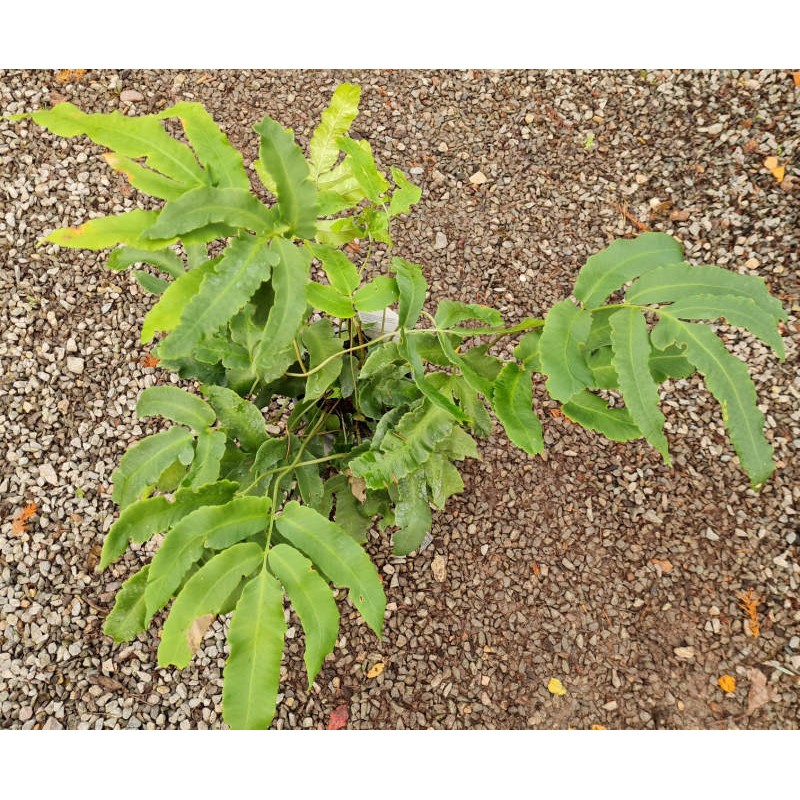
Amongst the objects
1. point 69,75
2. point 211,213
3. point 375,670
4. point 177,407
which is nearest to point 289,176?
point 211,213

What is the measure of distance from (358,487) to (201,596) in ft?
1.72

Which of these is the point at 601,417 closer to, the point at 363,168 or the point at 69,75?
the point at 363,168

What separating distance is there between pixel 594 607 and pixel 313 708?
786 millimetres

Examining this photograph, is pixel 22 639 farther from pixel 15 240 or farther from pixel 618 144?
pixel 618 144

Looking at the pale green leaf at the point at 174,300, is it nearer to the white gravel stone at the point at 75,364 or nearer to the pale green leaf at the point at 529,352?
the pale green leaf at the point at 529,352

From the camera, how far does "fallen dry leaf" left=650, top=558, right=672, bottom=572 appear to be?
1828mm

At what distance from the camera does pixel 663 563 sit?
1.83 metres

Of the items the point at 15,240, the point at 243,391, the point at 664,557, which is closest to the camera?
the point at 243,391

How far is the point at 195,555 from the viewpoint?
39.7 inches

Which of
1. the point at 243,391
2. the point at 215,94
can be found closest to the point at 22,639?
the point at 243,391

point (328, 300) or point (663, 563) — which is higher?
point (328, 300)

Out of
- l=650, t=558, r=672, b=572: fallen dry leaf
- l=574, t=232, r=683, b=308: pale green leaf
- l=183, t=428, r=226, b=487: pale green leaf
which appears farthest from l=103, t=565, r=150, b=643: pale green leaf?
l=650, t=558, r=672, b=572: fallen dry leaf

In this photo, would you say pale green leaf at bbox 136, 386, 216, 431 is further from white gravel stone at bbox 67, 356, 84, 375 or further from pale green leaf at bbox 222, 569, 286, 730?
white gravel stone at bbox 67, 356, 84, 375

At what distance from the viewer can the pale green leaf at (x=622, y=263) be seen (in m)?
1.01
